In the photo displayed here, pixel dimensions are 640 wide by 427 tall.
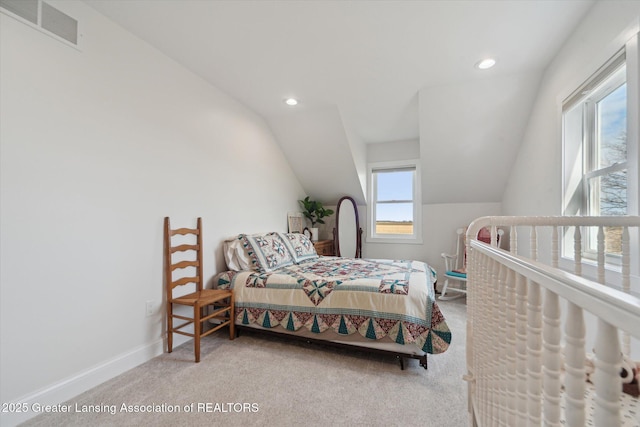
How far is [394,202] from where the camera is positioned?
15.1 feet

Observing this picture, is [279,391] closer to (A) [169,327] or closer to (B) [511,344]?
(A) [169,327]

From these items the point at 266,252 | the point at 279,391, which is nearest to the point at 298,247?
the point at 266,252

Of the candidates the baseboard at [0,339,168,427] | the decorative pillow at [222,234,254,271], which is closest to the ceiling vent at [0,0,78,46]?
the decorative pillow at [222,234,254,271]

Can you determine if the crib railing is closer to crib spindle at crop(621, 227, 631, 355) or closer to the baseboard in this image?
crib spindle at crop(621, 227, 631, 355)

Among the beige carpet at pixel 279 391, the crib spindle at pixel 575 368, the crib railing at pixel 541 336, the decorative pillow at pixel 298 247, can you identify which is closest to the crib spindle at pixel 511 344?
the crib railing at pixel 541 336

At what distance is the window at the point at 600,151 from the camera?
1665 mm

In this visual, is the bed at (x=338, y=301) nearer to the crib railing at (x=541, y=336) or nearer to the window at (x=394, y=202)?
the crib railing at (x=541, y=336)

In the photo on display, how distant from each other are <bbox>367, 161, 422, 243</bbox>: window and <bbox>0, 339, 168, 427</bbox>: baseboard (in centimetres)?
350

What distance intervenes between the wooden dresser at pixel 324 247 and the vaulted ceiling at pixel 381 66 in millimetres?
1207

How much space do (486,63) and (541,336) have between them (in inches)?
104

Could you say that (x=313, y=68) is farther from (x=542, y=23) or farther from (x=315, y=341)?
(x=315, y=341)

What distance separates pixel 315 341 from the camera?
7.45 feet

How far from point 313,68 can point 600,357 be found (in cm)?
264

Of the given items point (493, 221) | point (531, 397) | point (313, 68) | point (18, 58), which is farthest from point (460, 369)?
point (18, 58)
